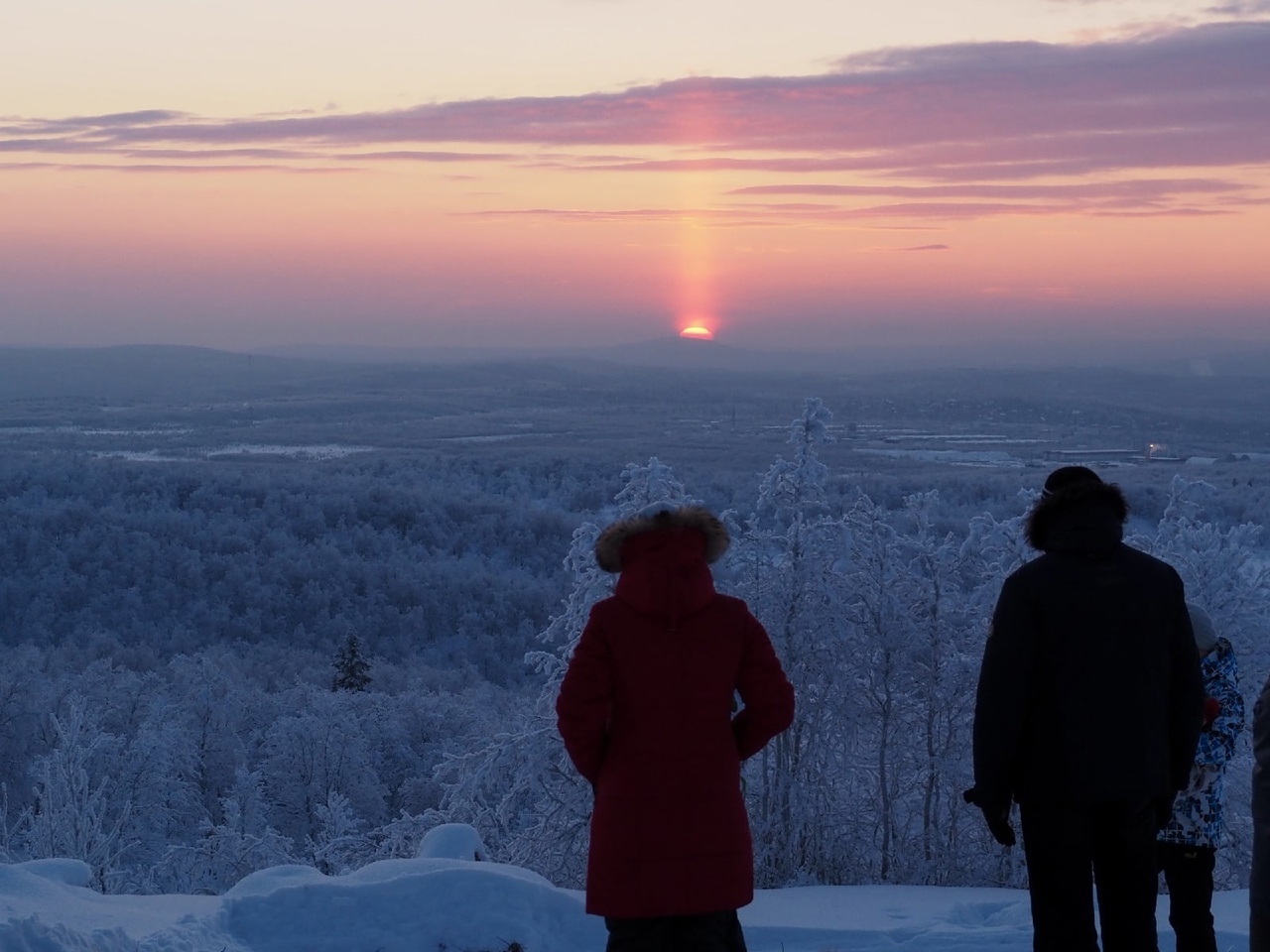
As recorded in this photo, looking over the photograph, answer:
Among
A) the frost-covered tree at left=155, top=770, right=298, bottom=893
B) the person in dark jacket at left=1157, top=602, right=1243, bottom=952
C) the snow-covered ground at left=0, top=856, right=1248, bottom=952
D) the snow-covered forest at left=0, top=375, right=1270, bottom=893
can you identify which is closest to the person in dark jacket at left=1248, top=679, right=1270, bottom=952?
the person in dark jacket at left=1157, top=602, right=1243, bottom=952

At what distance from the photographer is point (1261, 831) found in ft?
8.66

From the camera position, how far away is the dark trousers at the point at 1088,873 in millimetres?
4598

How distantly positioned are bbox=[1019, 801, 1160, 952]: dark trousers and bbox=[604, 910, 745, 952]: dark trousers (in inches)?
44.3

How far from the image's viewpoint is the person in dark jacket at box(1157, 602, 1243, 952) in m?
5.39

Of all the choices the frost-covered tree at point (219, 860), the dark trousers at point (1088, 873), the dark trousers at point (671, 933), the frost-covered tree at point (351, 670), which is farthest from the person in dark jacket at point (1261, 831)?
the frost-covered tree at point (351, 670)

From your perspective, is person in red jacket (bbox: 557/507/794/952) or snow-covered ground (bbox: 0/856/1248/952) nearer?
person in red jacket (bbox: 557/507/794/952)

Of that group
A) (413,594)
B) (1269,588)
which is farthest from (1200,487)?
(413,594)

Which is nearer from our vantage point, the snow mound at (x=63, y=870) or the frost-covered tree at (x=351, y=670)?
the snow mound at (x=63, y=870)

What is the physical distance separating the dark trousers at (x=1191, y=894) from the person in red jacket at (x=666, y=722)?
7.02 ft

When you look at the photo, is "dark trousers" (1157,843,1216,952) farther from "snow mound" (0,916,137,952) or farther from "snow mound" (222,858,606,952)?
"snow mound" (0,916,137,952)

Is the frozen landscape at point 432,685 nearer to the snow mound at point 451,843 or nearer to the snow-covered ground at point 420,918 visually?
the snow-covered ground at point 420,918

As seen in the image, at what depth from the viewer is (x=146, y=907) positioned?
22.7 feet

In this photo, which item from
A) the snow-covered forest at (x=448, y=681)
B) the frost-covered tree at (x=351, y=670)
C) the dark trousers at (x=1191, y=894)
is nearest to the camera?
the dark trousers at (x=1191, y=894)

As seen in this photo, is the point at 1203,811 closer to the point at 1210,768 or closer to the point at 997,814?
the point at 1210,768
